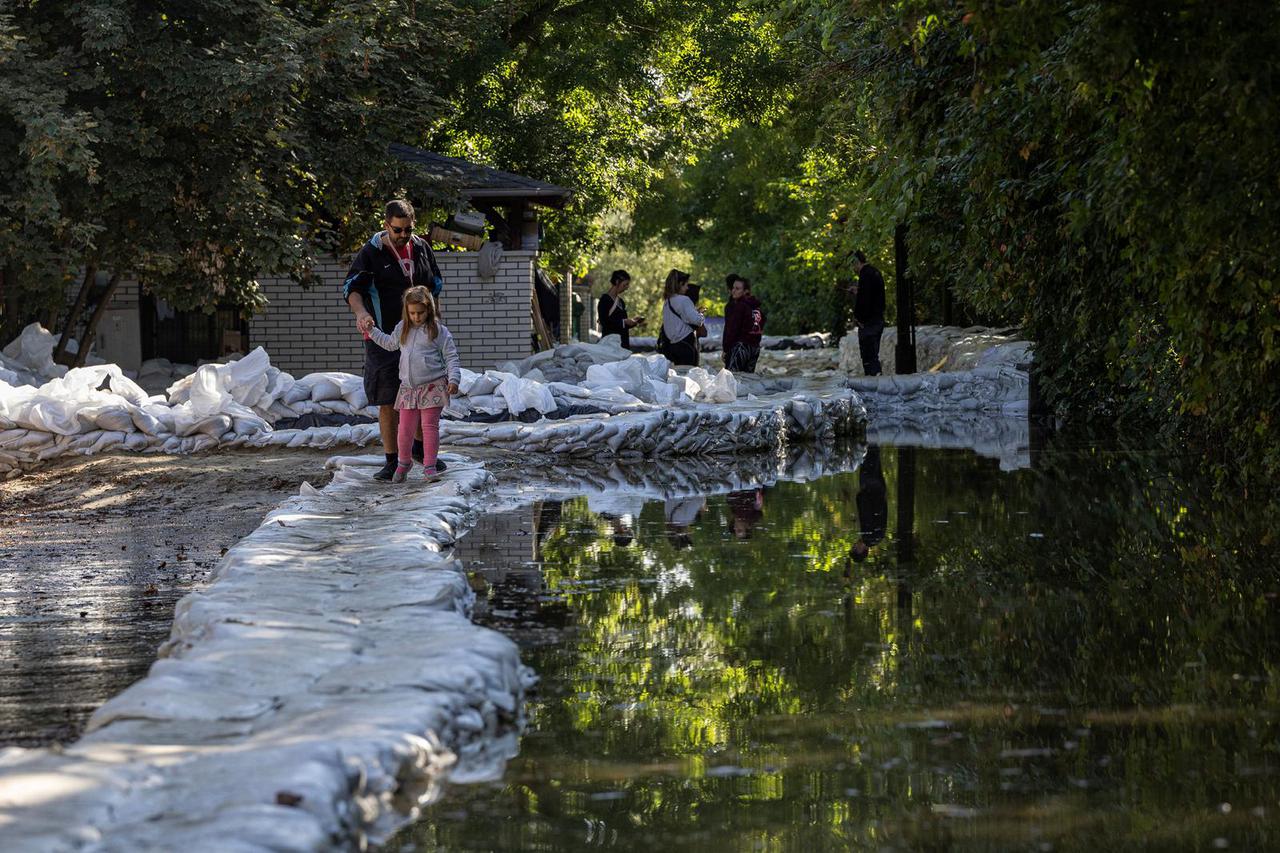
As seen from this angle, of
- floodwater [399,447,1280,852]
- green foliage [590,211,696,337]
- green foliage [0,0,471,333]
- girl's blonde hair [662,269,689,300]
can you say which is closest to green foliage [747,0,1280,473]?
floodwater [399,447,1280,852]

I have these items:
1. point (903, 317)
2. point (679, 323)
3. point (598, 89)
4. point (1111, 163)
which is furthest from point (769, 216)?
point (1111, 163)

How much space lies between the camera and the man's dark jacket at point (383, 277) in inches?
392

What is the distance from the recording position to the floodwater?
3793mm

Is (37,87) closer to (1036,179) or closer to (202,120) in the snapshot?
(202,120)

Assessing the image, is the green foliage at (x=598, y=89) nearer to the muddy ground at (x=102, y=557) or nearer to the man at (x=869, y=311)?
the man at (x=869, y=311)

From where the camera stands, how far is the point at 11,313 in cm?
1728

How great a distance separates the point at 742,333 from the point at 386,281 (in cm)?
1164

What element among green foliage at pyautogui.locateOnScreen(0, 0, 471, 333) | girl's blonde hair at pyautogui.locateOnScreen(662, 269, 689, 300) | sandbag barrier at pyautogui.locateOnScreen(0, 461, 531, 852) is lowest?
sandbag barrier at pyautogui.locateOnScreen(0, 461, 531, 852)

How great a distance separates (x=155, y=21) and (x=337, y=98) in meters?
2.84

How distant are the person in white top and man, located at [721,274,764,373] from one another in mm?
603

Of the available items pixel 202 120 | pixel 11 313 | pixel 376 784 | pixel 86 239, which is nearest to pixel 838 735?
pixel 376 784

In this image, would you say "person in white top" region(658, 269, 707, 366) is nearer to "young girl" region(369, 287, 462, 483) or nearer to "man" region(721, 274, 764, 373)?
"man" region(721, 274, 764, 373)

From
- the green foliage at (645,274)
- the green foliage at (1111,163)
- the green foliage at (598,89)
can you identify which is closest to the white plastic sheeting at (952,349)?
the green foliage at (598,89)

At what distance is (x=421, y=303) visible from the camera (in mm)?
9680
